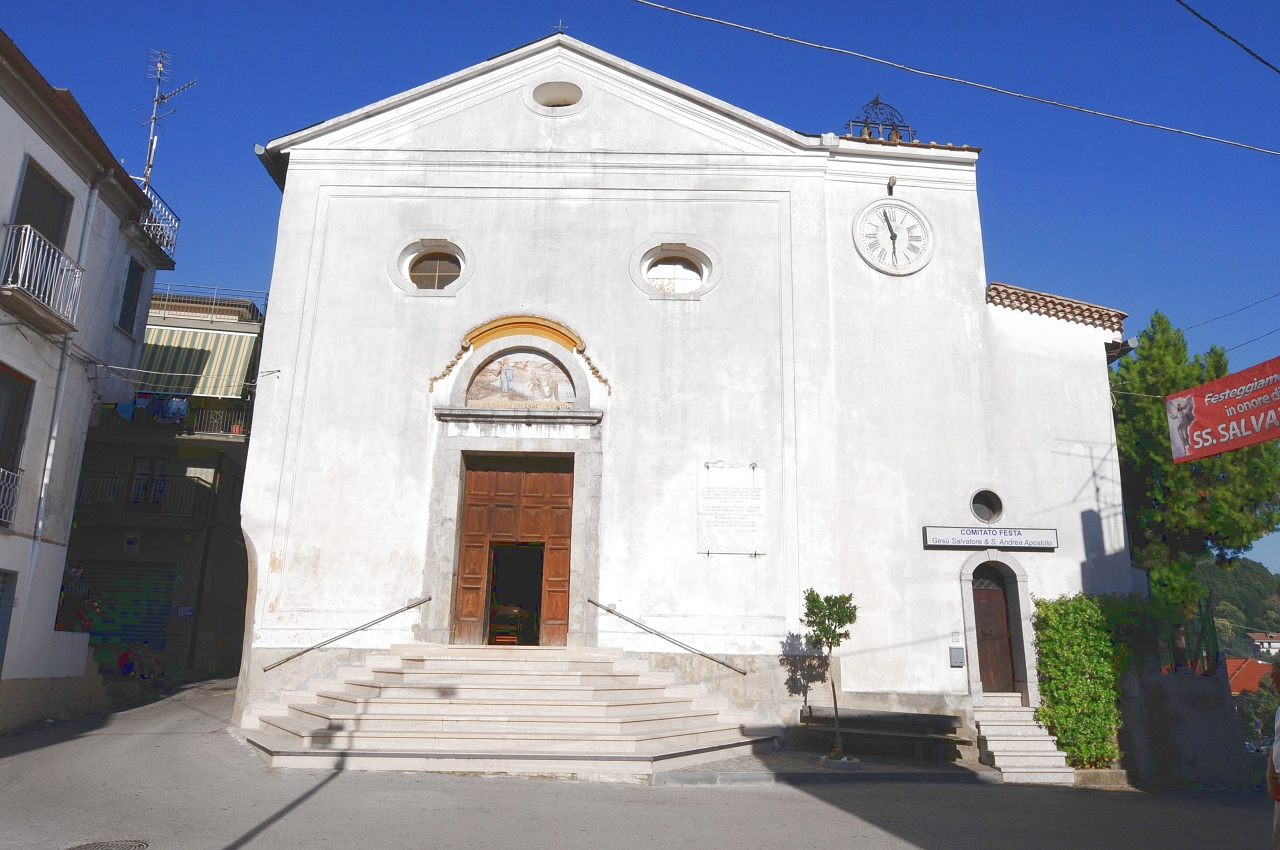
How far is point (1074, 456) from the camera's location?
595 inches

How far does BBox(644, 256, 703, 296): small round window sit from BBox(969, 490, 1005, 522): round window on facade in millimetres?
6041

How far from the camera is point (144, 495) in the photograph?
22875 mm

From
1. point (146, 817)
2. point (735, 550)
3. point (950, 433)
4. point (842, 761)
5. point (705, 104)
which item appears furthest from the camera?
point (705, 104)

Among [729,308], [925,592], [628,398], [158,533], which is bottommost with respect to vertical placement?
[925,592]

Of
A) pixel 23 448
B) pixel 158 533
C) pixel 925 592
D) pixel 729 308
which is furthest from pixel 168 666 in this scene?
pixel 925 592

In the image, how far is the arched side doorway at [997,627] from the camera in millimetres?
14031

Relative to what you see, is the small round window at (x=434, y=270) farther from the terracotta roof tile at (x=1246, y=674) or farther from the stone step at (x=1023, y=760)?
the terracotta roof tile at (x=1246, y=674)

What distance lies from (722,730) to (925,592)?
13.8ft

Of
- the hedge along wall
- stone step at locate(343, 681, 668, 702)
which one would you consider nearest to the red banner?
the hedge along wall

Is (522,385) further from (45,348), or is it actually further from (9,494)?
(9,494)

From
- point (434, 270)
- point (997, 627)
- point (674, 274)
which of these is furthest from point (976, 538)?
point (434, 270)

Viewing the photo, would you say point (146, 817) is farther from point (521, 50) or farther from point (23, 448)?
point (521, 50)

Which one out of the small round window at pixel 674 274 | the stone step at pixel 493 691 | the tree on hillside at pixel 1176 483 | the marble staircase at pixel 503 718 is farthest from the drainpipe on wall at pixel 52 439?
the tree on hillside at pixel 1176 483

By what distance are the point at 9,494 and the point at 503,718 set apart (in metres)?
8.10
